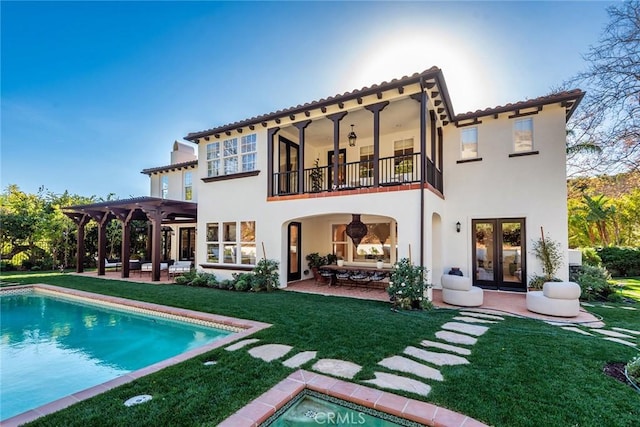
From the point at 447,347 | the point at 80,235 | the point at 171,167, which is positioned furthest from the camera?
the point at 80,235

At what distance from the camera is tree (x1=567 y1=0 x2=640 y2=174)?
640cm

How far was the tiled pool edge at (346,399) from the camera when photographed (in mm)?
2955

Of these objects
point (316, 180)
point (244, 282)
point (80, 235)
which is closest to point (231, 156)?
point (316, 180)

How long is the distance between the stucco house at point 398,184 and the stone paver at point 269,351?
4.43 metres

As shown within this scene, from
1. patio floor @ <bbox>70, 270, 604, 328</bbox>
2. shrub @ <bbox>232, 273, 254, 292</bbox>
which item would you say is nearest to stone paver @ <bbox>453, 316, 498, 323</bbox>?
patio floor @ <bbox>70, 270, 604, 328</bbox>

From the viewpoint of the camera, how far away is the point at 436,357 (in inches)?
182

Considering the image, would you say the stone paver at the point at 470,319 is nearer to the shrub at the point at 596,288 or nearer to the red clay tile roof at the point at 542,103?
the shrub at the point at 596,288

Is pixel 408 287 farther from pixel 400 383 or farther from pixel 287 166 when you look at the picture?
pixel 287 166

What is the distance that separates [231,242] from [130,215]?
5566mm

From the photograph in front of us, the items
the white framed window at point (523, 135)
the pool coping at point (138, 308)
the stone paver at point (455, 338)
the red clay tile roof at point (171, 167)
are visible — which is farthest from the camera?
the red clay tile roof at point (171, 167)

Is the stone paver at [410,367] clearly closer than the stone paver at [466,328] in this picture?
Yes

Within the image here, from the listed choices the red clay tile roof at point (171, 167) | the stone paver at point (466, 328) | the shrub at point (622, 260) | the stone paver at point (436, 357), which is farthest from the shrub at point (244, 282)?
the shrub at point (622, 260)

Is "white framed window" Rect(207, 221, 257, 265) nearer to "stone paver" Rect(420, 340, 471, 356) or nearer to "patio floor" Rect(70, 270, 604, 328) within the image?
"patio floor" Rect(70, 270, 604, 328)

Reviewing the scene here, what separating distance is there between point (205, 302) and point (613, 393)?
340 inches
